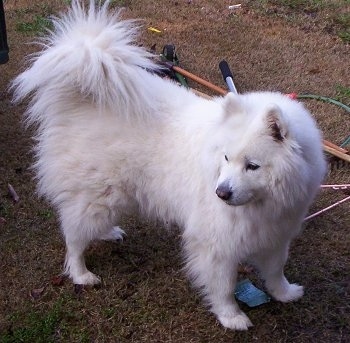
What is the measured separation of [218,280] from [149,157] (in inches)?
25.7

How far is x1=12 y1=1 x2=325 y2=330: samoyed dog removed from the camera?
7.53 ft

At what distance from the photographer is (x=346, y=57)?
5520 millimetres

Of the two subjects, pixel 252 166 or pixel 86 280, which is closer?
pixel 252 166

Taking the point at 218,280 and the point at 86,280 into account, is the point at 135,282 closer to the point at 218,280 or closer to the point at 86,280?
the point at 86,280

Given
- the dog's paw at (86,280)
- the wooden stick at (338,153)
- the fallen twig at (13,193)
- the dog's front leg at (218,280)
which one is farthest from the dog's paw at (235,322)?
the fallen twig at (13,193)

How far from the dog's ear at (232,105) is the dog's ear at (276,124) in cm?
16

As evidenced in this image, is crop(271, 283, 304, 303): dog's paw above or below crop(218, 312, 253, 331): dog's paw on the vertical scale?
above

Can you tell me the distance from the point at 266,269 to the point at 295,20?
4.25 m

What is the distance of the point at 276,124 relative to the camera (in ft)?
6.68

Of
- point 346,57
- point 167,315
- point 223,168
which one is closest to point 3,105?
point 167,315

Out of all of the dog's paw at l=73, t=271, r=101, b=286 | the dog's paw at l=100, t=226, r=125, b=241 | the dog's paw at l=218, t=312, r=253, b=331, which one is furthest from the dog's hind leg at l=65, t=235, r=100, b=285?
the dog's paw at l=218, t=312, r=253, b=331

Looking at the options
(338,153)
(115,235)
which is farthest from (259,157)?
(338,153)

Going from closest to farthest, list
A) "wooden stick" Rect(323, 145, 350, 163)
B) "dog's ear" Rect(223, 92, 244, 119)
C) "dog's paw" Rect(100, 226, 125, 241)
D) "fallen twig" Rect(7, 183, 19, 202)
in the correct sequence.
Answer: "dog's ear" Rect(223, 92, 244, 119) → "dog's paw" Rect(100, 226, 125, 241) → "fallen twig" Rect(7, 183, 19, 202) → "wooden stick" Rect(323, 145, 350, 163)

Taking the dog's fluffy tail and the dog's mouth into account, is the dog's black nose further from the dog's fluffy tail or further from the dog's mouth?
the dog's fluffy tail
